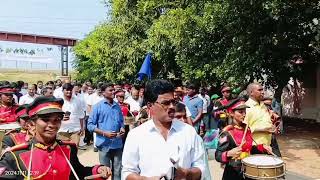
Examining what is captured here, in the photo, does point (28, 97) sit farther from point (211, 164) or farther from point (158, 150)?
point (158, 150)

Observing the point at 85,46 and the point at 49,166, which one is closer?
the point at 49,166

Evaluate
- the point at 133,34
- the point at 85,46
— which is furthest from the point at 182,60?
the point at 85,46

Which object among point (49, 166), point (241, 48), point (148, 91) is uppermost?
point (241, 48)

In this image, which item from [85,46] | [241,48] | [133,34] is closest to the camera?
[241,48]

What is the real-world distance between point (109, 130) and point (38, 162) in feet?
12.9

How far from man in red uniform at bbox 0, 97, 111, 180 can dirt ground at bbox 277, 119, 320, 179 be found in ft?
23.6

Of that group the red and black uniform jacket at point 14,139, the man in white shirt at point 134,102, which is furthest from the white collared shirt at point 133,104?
the red and black uniform jacket at point 14,139

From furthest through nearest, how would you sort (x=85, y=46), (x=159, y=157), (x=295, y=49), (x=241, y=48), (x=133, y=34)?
(x=85, y=46)
(x=133, y=34)
(x=295, y=49)
(x=241, y=48)
(x=159, y=157)

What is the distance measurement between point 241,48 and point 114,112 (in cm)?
718

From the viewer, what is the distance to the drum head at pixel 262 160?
5246 mm

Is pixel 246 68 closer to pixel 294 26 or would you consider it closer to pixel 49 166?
pixel 294 26

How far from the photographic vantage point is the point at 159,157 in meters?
3.47

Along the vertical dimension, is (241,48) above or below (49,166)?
above

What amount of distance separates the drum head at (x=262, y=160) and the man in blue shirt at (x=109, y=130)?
8.71 feet
